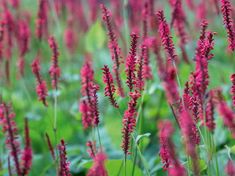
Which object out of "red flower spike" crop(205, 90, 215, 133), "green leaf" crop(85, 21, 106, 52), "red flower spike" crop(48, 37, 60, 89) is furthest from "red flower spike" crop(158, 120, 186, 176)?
"green leaf" crop(85, 21, 106, 52)

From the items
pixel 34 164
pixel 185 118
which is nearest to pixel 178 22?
pixel 34 164

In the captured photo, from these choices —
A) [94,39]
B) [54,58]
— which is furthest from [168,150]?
[94,39]

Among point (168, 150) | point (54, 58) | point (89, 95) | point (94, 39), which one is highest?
point (94, 39)

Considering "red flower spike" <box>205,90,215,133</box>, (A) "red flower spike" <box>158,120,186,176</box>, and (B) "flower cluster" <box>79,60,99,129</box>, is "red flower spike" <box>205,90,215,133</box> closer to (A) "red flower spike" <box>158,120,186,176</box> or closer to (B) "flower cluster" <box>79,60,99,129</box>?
(A) "red flower spike" <box>158,120,186,176</box>

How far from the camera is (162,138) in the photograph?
194cm

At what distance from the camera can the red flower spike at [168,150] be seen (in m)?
1.38

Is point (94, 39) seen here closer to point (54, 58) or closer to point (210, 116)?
point (54, 58)

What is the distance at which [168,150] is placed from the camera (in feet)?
5.95

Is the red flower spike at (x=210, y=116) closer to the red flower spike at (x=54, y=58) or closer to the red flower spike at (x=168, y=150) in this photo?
the red flower spike at (x=168, y=150)

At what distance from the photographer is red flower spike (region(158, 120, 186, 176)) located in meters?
1.38

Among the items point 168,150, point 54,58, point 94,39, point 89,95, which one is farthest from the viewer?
point 94,39

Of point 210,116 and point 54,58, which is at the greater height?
point 54,58

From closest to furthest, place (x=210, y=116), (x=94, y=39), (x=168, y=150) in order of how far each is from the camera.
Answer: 1. (x=168, y=150)
2. (x=210, y=116)
3. (x=94, y=39)

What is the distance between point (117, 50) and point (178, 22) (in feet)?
3.21
